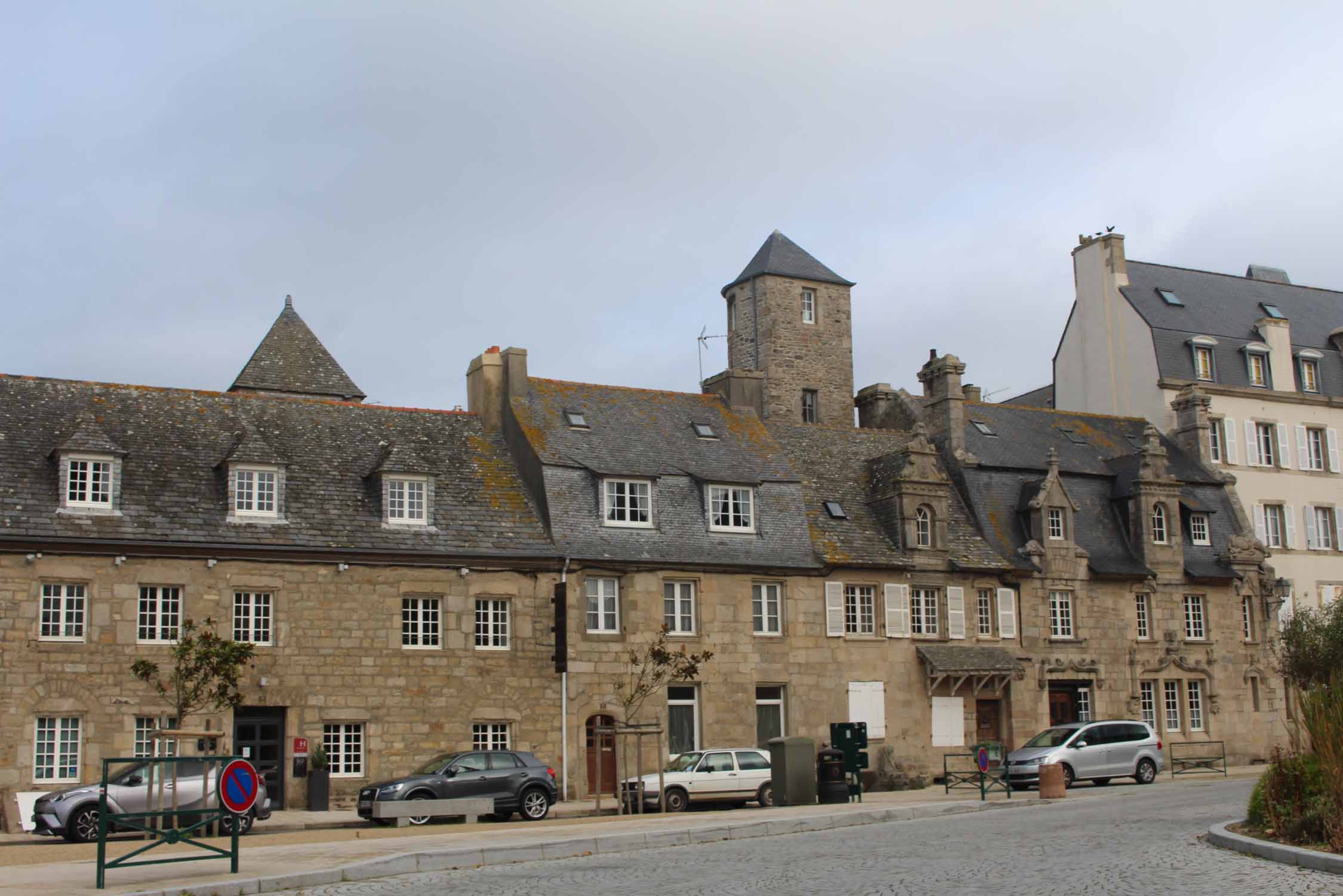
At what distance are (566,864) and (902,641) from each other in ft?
71.5

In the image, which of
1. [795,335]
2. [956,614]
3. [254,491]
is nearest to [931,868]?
[254,491]

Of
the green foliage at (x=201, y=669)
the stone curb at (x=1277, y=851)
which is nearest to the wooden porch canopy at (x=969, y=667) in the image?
the green foliage at (x=201, y=669)

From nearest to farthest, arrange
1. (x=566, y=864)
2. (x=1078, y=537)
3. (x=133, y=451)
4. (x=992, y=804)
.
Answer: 1. (x=566, y=864)
2. (x=992, y=804)
3. (x=133, y=451)
4. (x=1078, y=537)

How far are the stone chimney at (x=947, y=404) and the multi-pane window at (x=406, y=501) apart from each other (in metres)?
15.8

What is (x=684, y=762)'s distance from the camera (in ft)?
99.4

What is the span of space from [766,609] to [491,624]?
6.88 metres

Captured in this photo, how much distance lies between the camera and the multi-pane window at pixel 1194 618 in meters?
43.8

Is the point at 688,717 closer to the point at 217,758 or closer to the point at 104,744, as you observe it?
the point at 104,744

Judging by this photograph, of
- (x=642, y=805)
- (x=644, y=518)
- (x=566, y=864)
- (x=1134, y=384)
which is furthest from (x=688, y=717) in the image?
(x=1134, y=384)

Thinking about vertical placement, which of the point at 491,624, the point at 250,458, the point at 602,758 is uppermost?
the point at 250,458

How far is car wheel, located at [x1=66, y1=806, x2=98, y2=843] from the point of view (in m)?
23.8

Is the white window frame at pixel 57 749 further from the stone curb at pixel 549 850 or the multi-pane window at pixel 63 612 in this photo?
the stone curb at pixel 549 850

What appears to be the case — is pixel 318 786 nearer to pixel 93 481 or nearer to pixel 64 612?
pixel 64 612

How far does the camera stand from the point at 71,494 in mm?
31484
